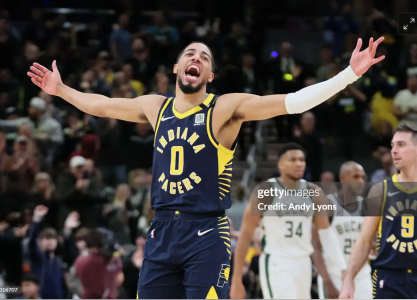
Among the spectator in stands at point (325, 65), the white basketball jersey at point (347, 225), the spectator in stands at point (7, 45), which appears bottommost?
the white basketball jersey at point (347, 225)

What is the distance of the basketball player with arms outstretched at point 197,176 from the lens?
5254 millimetres

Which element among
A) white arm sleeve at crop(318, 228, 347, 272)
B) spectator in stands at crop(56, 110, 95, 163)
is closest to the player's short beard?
white arm sleeve at crop(318, 228, 347, 272)

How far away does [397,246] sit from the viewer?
633 centimetres

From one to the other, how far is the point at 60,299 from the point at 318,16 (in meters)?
10.4

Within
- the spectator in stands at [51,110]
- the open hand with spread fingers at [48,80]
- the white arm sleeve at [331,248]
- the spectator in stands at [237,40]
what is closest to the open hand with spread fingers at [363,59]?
the open hand with spread fingers at [48,80]

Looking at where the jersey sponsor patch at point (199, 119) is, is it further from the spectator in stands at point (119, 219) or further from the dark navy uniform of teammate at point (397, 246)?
the spectator in stands at point (119, 219)

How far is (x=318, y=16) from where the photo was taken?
1758 cm

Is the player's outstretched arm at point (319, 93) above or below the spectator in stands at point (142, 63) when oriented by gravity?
below

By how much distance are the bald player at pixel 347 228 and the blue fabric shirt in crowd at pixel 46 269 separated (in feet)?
11.4

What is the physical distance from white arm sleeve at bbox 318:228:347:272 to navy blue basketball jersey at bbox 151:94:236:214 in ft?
11.1

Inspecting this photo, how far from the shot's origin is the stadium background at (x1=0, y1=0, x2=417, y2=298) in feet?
37.4

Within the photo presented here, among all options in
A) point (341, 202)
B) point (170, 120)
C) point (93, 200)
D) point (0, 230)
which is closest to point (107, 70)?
point (93, 200)

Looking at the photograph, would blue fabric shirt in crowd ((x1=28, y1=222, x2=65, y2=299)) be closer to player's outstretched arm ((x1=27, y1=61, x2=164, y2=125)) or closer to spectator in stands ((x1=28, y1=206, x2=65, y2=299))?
spectator in stands ((x1=28, y1=206, x2=65, y2=299))

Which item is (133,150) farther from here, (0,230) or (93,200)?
(0,230)
